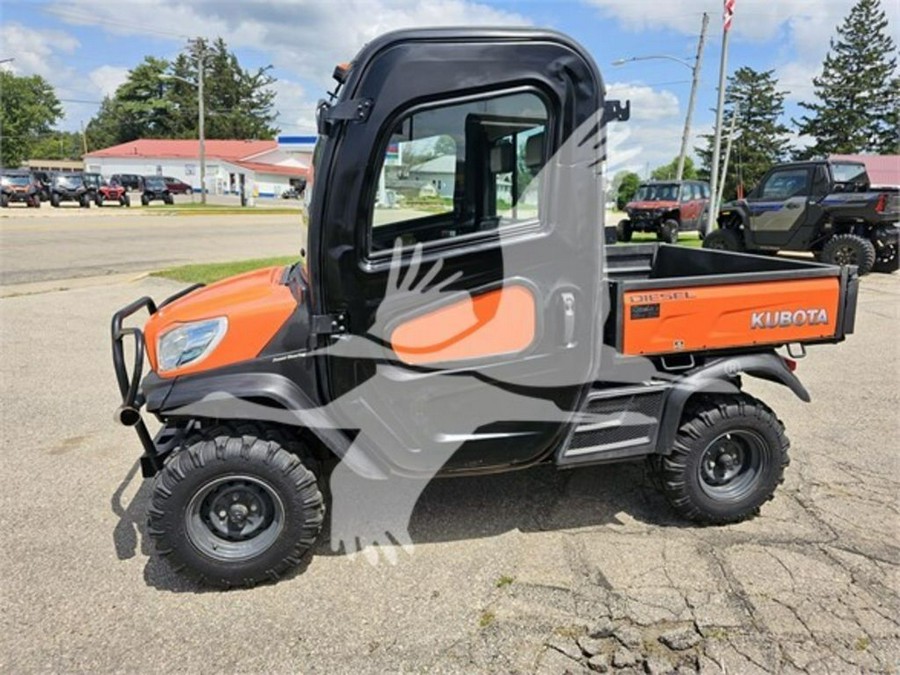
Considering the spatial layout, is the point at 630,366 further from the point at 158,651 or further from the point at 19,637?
the point at 19,637

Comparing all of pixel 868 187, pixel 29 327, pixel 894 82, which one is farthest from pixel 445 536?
pixel 894 82

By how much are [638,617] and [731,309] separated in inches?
60.0

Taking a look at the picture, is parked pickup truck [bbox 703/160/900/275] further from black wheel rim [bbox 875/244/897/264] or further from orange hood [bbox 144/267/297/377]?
orange hood [bbox 144/267/297/377]

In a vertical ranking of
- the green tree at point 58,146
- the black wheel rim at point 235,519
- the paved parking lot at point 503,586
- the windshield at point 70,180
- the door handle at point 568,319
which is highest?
the green tree at point 58,146

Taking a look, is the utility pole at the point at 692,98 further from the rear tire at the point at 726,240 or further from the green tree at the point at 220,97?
the green tree at the point at 220,97

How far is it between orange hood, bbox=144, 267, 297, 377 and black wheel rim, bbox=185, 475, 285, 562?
536 millimetres

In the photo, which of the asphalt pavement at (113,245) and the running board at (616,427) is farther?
the asphalt pavement at (113,245)

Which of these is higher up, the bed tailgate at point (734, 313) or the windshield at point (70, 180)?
the windshield at point (70, 180)

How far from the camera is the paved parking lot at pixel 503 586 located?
7.75ft

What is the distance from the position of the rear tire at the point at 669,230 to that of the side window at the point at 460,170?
16.1 metres

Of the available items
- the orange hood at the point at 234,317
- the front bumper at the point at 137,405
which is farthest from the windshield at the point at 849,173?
the front bumper at the point at 137,405

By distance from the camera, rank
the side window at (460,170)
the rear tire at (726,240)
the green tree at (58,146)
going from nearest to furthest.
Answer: the side window at (460,170) < the rear tire at (726,240) < the green tree at (58,146)

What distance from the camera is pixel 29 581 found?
2740mm

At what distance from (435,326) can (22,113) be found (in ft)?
323
